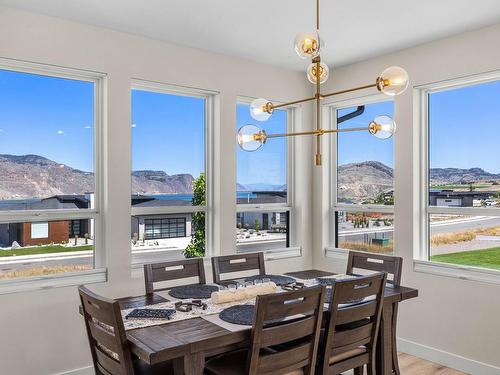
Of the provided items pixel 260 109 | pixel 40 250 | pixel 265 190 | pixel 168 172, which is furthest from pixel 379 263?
pixel 40 250

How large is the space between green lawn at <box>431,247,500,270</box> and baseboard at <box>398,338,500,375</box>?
742 mm

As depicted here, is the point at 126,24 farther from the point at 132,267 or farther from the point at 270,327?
the point at 270,327

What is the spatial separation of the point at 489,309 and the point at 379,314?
1325 millimetres

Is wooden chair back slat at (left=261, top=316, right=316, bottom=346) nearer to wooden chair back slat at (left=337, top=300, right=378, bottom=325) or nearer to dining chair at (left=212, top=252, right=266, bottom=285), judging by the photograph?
wooden chair back slat at (left=337, top=300, right=378, bottom=325)

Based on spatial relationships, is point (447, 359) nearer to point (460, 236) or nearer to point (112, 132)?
point (460, 236)

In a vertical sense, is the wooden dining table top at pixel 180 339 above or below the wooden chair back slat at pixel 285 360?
above

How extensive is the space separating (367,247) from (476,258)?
106 cm

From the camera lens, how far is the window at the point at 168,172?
3711 millimetres

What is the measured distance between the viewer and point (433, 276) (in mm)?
3684

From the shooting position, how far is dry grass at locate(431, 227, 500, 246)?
A: 345cm

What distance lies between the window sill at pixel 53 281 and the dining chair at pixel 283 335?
1.39 metres

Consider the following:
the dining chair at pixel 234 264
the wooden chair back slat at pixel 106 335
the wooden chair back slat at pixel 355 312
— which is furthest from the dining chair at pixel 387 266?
the wooden chair back slat at pixel 106 335

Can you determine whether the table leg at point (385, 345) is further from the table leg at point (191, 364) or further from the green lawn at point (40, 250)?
the green lawn at point (40, 250)

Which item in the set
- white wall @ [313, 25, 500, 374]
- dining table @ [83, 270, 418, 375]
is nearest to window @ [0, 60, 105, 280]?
dining table @ [83, 270, 418, 375]
